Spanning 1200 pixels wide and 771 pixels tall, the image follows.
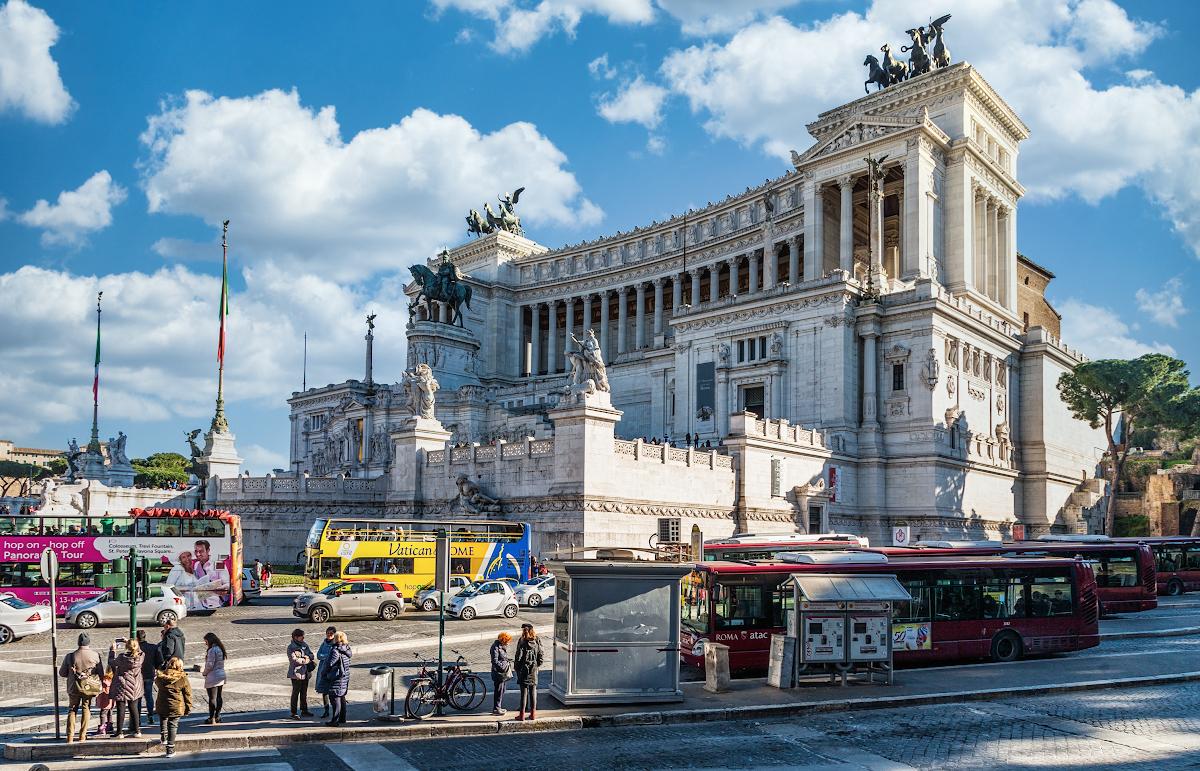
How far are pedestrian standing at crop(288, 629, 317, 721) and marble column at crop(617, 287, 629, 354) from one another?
84269mm

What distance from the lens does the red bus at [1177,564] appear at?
142 ft

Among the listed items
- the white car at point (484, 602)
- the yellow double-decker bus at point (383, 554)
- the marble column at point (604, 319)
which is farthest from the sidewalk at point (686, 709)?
the marble column at point (604, 319)

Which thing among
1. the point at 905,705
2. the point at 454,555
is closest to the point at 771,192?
the point at 454,555

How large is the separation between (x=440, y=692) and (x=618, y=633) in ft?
11.3

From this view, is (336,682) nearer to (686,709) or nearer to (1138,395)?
(686,709)

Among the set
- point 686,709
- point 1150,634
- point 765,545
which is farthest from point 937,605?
point 1150,634

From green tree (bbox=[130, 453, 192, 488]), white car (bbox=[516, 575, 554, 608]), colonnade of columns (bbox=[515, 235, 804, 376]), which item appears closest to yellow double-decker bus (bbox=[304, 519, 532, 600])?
white car (bbox=[516, 575, 554, 608])

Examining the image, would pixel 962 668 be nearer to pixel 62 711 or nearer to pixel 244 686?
pixel 244 686

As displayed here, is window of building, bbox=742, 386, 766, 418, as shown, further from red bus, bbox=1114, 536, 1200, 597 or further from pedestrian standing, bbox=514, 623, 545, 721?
pedestrian standing, bbox=514, 623, 545, 721

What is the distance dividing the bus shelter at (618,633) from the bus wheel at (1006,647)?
1019 cm

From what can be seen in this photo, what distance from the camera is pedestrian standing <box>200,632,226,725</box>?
16.4 metres

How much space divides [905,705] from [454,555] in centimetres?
2189

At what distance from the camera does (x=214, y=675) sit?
53.9 feet

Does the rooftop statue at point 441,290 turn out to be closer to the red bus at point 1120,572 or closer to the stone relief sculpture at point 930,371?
the stone relief sculpture at point 930,371
